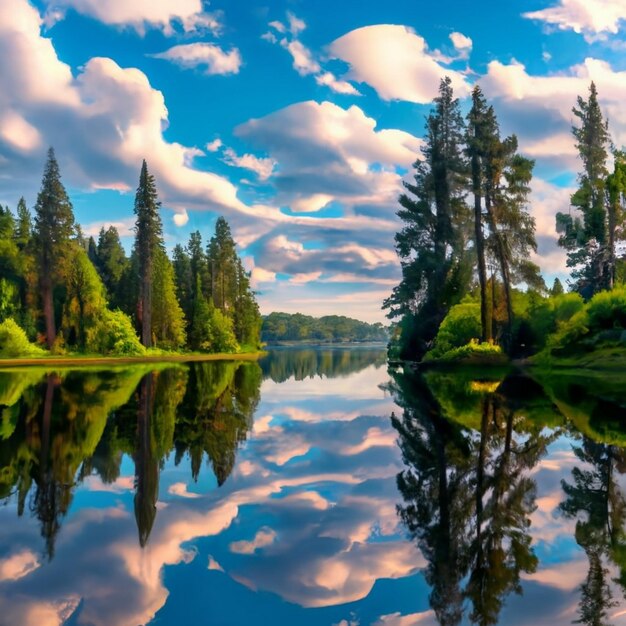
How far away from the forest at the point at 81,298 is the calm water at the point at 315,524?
5082 cm

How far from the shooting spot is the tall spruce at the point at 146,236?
64562mm

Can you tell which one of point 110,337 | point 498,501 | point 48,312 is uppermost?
point 48,312

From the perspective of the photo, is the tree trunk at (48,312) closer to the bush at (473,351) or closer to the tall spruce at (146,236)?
the tall spruce at (146,236)

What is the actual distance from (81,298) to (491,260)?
4431 cm

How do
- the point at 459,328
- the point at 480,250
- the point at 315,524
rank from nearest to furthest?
the point at 315,524, the point at 480,250, the point at 459,328

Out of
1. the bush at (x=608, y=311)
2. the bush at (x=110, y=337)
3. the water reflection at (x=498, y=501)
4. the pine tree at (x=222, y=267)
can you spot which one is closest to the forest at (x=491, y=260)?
the bush at (x=608, y=311)

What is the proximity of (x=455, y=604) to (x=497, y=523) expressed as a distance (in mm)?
1813

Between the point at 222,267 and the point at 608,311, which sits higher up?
the point at 222,267

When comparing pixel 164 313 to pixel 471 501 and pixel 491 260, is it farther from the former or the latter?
pixel 471 501

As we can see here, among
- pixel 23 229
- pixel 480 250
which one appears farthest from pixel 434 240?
pixel 23 229

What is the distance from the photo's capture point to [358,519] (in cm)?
612

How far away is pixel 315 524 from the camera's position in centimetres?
595

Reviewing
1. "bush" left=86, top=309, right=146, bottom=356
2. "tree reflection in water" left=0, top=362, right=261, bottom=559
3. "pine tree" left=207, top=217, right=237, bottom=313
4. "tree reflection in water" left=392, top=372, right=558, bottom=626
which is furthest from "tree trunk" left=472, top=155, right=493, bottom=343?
"pine tree" left=207, top=217, right=237, bottom=313

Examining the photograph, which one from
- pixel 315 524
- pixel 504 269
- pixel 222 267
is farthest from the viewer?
pixel 222 267
